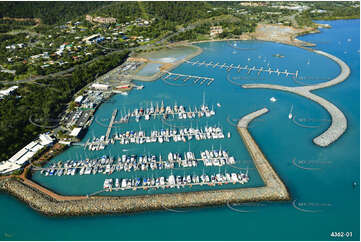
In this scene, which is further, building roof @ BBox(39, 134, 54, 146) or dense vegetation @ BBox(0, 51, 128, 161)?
dense vegetation @ BBox(0, 51, 128, 161)

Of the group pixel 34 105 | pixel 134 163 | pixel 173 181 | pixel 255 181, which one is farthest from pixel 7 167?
pixel 255 181

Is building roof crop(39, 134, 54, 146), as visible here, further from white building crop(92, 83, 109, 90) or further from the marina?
white building crop(92, 83, 109, 90)

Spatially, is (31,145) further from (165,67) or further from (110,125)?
(165,67)

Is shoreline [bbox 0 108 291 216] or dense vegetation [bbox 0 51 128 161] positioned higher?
dense vegetation [bbox 0 51 128 161]

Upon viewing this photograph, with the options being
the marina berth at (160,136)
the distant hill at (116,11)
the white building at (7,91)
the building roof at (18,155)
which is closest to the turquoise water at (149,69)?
the marina berth at (160,136)

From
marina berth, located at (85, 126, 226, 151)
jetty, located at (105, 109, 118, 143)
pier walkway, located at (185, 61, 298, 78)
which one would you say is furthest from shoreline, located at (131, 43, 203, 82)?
marina berth, located at (85, 126, 226, 151)

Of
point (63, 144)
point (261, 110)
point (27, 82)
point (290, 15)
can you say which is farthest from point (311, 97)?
point (290, 15)

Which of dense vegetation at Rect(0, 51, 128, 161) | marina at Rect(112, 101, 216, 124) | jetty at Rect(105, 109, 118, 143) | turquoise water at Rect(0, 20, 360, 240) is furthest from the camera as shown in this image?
marina at Rect(112, 101, 216, 124)
